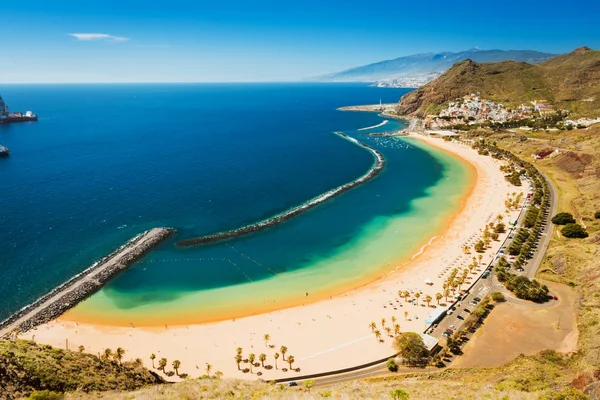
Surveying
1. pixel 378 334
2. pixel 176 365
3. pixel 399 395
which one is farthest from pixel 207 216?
pixel 399 395

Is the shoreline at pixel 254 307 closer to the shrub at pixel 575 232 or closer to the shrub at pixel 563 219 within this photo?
the shrub at pixel 575 232

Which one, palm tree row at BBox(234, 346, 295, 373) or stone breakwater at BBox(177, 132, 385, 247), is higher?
stone breakwater at BBox(177, 132, 385, 247)

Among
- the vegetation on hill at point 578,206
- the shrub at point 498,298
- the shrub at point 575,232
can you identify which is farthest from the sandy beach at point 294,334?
the shrub at point 575,232

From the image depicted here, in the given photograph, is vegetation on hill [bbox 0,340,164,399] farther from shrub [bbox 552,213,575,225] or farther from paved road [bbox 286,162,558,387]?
shrub [bbox 552,213,575,225]

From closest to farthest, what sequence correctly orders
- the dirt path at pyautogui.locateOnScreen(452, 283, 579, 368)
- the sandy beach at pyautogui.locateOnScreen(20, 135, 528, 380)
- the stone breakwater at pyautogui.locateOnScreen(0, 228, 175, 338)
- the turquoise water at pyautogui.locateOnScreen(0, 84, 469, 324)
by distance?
the dirt path at pyautogui.locateOnScreen(452, 283, 579, 368)
the sandy beach at pyautogui.locateOnScreen(20, 135, 528, 380)
the stone breakwater at pyautogui.locateOnScreen(0, 228, 175, 338)
the turquoise water at pyautogui.locateOnScreen(0, 84, 469, 324)

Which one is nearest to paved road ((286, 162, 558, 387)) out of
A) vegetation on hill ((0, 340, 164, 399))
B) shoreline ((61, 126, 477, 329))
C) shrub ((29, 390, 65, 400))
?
shoreline ((61, 126, 477, 329))
